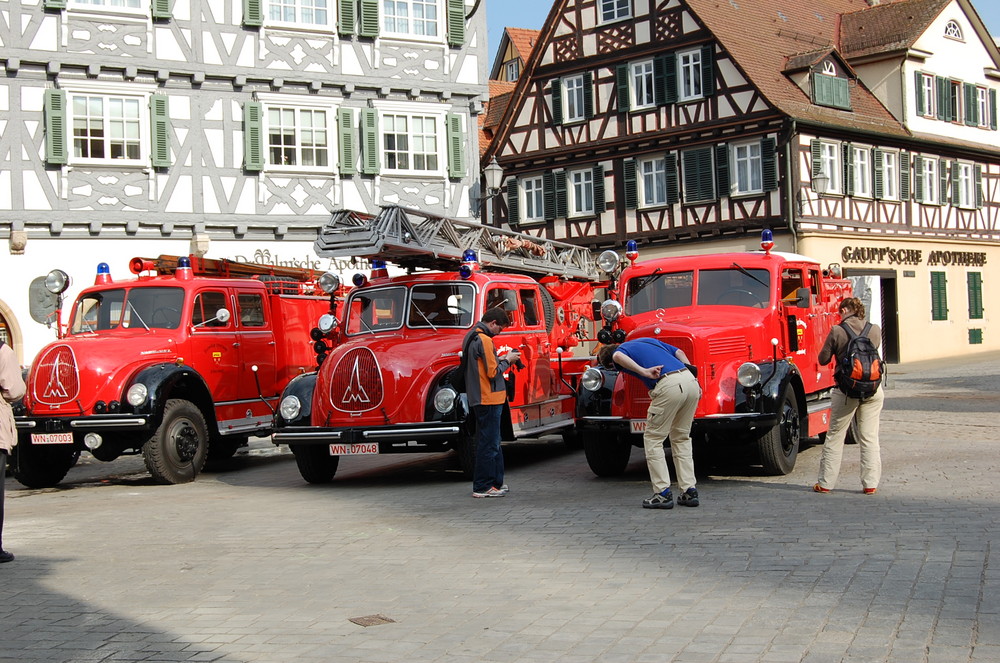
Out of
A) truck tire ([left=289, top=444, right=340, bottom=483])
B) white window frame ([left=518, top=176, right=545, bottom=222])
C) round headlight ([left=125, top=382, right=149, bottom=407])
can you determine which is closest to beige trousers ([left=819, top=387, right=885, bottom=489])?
truck tire ([left=289, top=444, right=340, bottom=483])

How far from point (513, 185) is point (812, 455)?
2541cm

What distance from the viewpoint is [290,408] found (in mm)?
12891

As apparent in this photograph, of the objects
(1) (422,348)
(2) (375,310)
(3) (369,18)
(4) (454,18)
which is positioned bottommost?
(1) (422,348)

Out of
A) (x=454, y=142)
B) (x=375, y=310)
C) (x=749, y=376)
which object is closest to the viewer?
(x=749, y=376)

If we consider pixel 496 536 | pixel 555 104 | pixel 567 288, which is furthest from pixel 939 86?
pixel 496 536

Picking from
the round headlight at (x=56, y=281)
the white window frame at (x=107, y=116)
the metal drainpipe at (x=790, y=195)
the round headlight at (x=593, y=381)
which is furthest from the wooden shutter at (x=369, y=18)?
the round headlight at (x=593, y=381)

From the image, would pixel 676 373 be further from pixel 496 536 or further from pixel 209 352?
pixel 209 352

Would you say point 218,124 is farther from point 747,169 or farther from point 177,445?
point 747,169

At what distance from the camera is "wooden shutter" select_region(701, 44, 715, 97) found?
1302 inches

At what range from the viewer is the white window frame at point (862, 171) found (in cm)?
3391

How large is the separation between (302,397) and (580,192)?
25.0m

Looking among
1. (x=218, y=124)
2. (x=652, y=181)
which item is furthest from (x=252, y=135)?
(x=652, y=181)

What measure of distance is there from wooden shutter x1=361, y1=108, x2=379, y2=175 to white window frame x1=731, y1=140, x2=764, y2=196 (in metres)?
11.6

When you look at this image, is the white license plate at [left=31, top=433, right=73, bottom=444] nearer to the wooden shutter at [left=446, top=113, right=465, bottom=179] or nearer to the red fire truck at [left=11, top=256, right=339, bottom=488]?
the red fire truck at [left=11, top=256, right=339, bottom=488]
